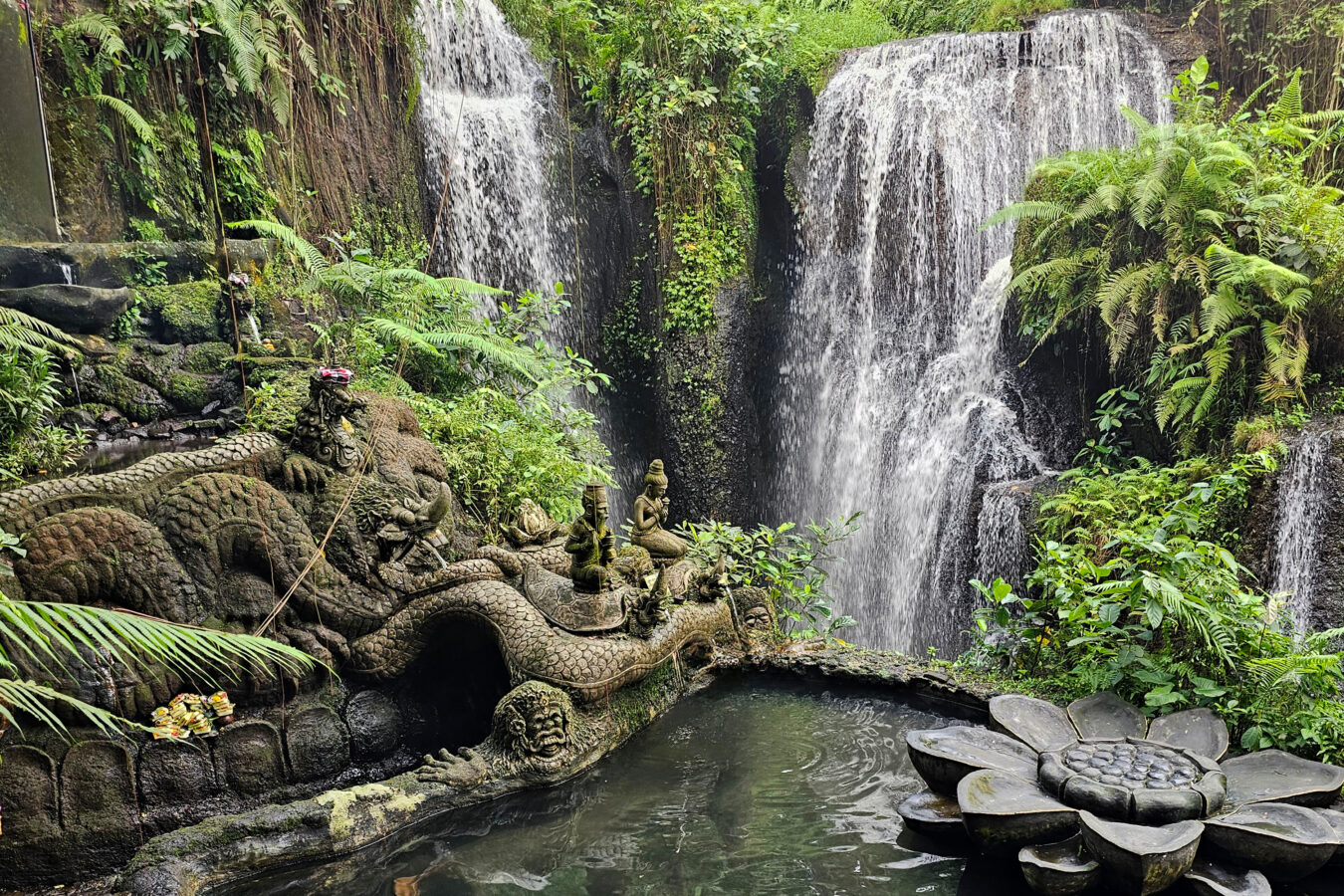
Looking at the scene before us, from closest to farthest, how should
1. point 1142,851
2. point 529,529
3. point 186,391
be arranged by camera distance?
point 1142,851 < point 529,529 < point 186,391

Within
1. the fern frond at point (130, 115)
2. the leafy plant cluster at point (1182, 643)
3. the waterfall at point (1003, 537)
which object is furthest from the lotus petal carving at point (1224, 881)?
the fern frond at point (130, 115)

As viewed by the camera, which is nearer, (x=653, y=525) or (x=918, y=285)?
(x=653, y=525)

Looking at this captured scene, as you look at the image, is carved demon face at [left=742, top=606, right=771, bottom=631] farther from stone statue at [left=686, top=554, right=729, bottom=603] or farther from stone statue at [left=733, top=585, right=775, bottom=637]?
stone statue at [left=686, top=554, right=729, bottom=603]

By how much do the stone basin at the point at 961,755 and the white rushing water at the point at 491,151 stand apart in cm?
795

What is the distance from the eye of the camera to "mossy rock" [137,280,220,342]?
6836 millimetres

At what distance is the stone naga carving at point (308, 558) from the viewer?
14.5 feet

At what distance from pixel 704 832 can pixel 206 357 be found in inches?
208

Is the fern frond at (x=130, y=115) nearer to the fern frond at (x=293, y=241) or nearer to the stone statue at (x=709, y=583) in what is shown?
the fern frond at (x=293, y=241)

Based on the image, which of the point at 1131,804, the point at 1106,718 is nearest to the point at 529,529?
the point at 1106,718

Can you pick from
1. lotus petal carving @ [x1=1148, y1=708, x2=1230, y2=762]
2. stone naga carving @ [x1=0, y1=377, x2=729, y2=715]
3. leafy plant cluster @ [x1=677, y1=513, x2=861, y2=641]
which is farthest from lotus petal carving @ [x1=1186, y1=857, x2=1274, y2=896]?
leafy plant cluster @ [x1=677, y1=513, x2=861, y2=641]

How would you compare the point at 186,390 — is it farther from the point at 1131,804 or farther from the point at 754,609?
the point at 1131,804

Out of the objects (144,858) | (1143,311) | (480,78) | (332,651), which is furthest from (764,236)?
(144,858)

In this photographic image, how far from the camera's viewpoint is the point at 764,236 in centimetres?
1245

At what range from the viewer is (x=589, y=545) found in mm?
5312
